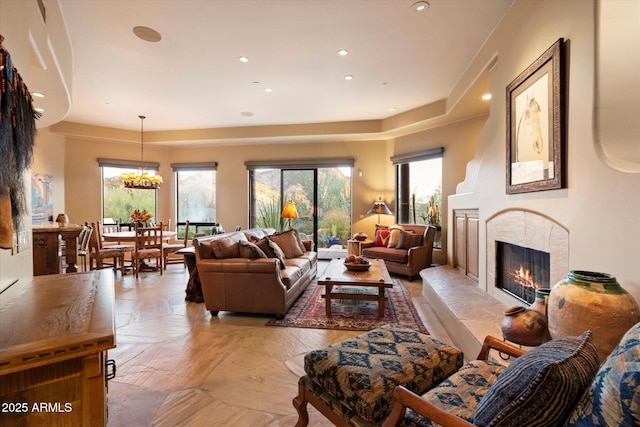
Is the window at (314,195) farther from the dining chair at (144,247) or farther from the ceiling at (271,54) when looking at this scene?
the dining chair at (144,247)

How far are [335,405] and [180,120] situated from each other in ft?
21.2

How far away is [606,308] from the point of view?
1.30 metres

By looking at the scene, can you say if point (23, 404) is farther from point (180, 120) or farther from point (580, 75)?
point (180, 120)

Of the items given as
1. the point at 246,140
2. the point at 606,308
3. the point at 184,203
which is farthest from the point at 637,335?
the point at 184,203

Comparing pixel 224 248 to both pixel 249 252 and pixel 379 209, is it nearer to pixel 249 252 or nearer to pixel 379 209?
pixel 249 252

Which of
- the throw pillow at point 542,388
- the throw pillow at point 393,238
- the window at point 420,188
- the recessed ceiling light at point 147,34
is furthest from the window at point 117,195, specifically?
the throw pillow at point 542,388

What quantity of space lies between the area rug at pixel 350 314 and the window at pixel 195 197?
4.52 m

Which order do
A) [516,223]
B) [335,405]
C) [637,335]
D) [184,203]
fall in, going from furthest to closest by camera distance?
[184,203] < [516,223] < [335,405] < [637,335]

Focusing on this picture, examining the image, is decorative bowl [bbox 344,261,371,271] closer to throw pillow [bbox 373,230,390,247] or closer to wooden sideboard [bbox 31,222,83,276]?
throw pillow [bbox 373,230,390,247]

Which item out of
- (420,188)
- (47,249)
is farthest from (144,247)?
(420,188)

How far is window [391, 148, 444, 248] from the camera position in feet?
19.0

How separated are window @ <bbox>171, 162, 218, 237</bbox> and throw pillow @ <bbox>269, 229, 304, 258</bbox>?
11.1 ft

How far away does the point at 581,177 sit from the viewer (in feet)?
5.79

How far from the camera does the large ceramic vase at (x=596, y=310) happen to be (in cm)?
128
